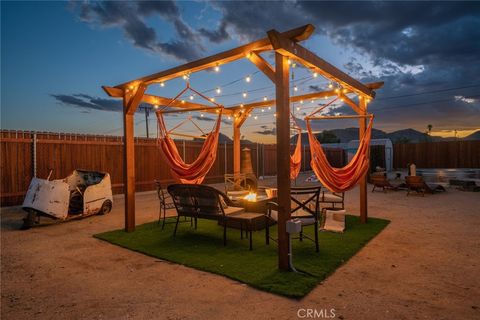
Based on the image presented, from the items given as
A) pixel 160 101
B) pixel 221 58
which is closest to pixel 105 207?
pixel 160 101

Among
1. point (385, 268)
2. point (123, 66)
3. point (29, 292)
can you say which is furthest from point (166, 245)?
point (123, 66)

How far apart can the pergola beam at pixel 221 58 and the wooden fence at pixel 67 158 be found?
392 cm

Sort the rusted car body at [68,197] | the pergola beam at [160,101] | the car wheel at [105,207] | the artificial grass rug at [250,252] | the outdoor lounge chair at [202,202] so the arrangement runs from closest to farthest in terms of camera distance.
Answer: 1. the artificial grass rug at [250,252]
2. the outdoor lounge chair at [202,202]
3. the pergola beam at [160,101]
4. the rusted car body at [68,197]
5. the car wheel at [105,207]

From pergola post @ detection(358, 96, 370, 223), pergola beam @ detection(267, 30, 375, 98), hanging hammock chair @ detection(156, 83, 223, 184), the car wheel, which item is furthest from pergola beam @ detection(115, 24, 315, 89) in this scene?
pergola post @ detection(358, 96, 370, 223)

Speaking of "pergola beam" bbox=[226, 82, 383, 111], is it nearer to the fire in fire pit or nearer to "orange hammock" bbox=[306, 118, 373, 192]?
"orange hammock" bbox=[306, 118, 373, 192]

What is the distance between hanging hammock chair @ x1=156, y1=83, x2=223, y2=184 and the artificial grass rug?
95cm

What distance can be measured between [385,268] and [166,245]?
112 inches

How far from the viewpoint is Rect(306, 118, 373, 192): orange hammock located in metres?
4.60

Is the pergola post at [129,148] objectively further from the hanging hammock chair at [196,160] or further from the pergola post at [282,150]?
the pergola post at [282,150]

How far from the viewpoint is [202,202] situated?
4070mm

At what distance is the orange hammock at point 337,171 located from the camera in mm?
4598

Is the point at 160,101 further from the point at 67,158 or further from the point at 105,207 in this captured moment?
the point at 67,158

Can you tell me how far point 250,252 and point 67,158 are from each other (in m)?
6.71

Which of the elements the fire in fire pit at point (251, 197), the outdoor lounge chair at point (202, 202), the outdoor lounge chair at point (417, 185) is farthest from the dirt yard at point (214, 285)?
the outdoor lounge chair at point (417, 185)
